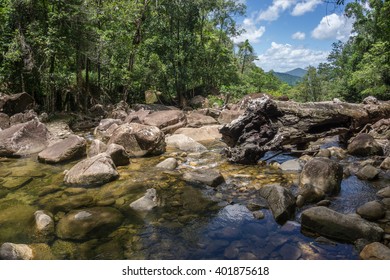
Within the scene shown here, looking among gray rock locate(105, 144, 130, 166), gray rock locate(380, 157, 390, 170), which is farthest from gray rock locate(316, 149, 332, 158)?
gray rock locate(105, 144, 130, 166)

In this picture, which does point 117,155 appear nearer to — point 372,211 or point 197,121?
point 372,211

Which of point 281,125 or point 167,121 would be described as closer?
point 281,125

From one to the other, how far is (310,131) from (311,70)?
46.0 m

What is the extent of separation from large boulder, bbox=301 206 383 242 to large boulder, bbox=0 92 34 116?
56.0ft

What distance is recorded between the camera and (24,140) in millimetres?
10594

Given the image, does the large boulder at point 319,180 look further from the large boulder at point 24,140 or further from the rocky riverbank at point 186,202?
the large boulder at point 24,140

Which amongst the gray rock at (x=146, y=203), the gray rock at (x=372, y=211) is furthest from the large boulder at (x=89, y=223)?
the gray rock at (x=372, y=211)

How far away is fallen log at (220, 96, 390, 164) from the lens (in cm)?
942

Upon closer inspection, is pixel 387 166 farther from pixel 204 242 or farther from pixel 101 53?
pixel 101 53

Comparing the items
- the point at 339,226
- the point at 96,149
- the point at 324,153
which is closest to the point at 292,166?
the point at 324,153

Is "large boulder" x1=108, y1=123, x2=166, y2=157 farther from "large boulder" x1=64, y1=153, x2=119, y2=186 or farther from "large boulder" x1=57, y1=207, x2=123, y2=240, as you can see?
"large boulder" x1=57, y1=207, x2=123, y2=240

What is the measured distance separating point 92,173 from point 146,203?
2030 mm

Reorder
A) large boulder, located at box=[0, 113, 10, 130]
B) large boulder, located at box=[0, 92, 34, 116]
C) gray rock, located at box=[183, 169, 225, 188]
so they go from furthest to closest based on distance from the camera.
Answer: large boulder, located at box=[0, 92, 34, 116]
large boulder, located at box=[0, 113, 10, 130]
gray rock, located at box=[183, 169, 225, 188]

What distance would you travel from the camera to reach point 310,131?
32.7 ft
